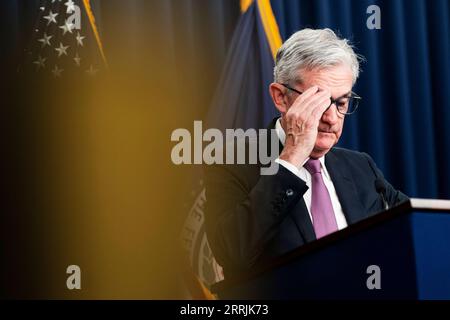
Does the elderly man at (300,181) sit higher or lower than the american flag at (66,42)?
lower

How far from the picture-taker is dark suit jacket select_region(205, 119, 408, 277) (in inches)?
75.5

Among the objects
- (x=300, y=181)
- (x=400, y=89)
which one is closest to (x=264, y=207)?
(x=300, y=181)

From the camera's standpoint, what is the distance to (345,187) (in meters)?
2.28

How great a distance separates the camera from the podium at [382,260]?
1.39 meters

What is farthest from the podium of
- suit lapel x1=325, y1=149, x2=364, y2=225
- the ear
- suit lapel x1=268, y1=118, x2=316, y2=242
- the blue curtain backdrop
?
the blue curtain backdrop

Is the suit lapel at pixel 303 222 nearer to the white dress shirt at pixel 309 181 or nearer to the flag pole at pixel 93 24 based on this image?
the white dress shirt at pixel 309 181

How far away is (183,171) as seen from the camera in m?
3.33

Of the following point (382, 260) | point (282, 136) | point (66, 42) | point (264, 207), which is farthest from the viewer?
point (66, 42)

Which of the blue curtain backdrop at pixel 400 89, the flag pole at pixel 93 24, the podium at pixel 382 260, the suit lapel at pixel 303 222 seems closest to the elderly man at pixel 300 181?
the suit lapel at pixel 303 222

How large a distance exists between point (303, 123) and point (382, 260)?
29.1 inches

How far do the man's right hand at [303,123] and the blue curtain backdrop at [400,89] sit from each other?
5.28 ft

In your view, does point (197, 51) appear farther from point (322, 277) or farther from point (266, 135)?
point (322, 277)

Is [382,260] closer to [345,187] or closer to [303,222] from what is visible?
[303,222]

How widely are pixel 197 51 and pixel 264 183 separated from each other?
172 centimetres
